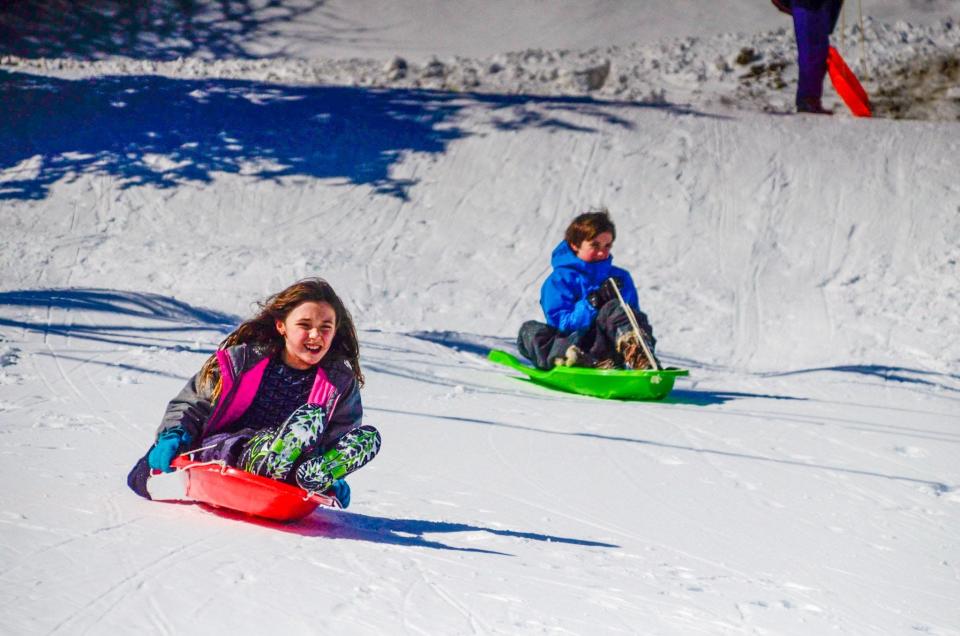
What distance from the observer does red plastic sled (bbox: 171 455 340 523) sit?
114 inches

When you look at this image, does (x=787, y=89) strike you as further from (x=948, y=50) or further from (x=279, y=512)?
(x=279, y=512)

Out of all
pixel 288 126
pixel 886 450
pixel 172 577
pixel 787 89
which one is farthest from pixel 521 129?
pixel 172 577

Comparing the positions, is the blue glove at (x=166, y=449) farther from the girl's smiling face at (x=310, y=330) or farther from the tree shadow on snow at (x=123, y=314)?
the tree shadow on snow at (x=123, y=314)

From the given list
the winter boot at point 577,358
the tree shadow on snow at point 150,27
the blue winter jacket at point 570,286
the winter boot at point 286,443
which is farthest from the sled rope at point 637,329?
the tree shadow on snow at point 150,27

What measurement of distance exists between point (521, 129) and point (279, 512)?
31.4 ft

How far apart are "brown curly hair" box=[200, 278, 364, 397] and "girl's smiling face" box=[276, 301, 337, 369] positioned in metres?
0.02

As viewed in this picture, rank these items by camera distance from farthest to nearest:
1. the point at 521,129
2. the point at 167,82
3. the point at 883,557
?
the point at 167,82 → the point at 521,129 → the point at 883,557

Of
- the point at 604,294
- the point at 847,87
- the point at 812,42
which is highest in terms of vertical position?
the point at 812,42

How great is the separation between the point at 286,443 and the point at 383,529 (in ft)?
1.45

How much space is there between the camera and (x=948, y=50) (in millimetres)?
14664

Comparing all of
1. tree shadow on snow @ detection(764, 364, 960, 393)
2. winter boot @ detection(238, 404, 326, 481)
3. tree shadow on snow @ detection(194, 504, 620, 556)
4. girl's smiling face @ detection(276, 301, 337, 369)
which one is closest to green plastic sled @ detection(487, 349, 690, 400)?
tree shadow on snow @ detection(764, 364, 960, 393)

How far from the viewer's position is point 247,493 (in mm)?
2938

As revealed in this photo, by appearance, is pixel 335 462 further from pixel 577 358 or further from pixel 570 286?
pixel 570 286

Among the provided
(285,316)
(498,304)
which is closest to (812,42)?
(498,304)
